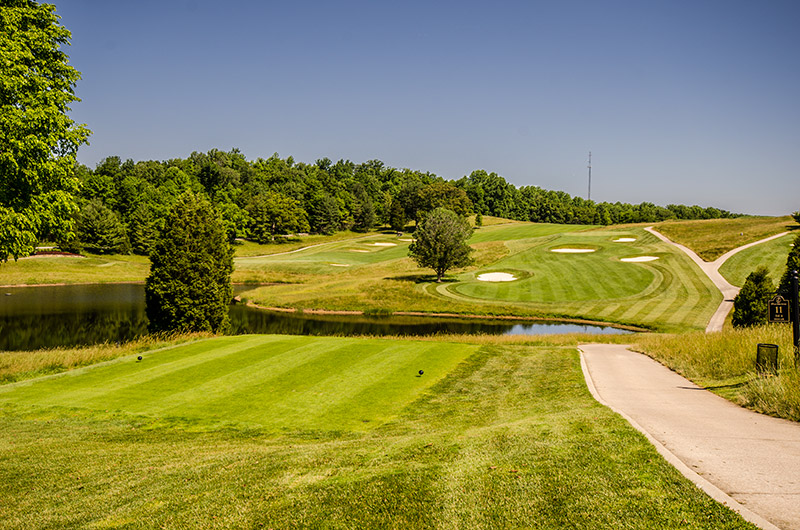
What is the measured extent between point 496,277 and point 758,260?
29466 millimetres

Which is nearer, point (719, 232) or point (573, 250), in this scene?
point (719, 232)

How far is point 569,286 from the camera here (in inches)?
2112

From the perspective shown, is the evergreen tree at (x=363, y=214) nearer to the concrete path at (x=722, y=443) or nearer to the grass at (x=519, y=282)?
the grass at (x=519, y=282)

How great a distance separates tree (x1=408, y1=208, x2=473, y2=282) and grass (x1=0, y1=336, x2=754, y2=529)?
41.1 metres

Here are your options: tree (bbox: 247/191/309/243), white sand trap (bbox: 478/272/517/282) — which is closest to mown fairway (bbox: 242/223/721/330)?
white sand trap (bbox: 478/272/517/282)

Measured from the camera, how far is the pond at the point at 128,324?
37000mm

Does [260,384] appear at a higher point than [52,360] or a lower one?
higher

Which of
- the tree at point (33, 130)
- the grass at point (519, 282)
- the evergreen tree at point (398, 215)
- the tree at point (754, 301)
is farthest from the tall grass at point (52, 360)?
the evergreen tree at point (398, 215)

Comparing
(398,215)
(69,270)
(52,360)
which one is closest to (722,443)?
(52,360)

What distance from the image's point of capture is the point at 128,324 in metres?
42.4

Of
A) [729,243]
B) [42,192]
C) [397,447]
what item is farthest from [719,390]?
[729,243]

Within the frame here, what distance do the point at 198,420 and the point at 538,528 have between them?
10993 mm

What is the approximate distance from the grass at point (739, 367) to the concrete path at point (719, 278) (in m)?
17.2

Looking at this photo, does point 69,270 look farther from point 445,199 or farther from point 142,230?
point 445,199
